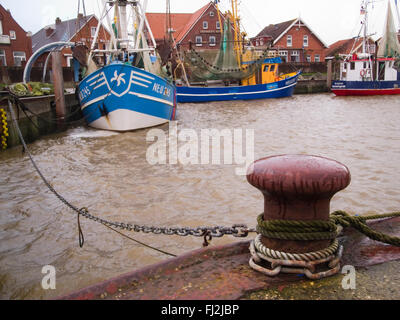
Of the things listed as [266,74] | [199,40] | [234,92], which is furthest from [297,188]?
[199,40]

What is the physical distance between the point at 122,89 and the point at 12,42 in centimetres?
3042

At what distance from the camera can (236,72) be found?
3122 cm

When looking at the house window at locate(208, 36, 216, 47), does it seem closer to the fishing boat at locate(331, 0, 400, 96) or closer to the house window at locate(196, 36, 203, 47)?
the house window at locate(196, 36, 203, 47)

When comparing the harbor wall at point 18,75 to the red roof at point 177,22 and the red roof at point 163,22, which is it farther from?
the red roof at point 163,22

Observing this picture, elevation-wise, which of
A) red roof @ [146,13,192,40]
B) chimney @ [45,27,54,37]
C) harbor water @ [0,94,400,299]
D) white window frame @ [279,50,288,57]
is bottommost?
harbor water @ [0,94,400,299]

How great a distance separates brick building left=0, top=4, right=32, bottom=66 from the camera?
36.6 meters

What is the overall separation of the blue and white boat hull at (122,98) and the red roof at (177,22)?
36.6m

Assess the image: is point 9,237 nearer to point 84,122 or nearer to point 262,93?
point 84,122

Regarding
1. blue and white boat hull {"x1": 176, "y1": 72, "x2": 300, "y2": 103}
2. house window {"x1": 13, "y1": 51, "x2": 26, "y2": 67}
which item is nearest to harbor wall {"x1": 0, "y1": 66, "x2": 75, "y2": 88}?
blue and white boat hull {"x1": 176, "y1": 72, "x2": 300, "y2": 103}

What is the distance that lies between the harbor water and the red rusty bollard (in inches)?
102

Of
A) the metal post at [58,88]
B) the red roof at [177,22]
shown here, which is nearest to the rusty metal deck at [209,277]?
the metal post at [58,88]

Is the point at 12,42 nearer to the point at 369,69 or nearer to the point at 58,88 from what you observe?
the point at 58,88

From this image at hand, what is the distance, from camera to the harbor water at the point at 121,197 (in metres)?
4.27
